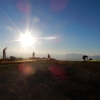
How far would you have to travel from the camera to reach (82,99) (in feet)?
29.2

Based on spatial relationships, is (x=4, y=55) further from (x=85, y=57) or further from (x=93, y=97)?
(x=93, y=97)

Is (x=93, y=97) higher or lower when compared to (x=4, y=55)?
lower

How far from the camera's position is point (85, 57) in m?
45.4

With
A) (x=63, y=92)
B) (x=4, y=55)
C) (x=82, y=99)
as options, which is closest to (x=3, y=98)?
(x=63, y=92)

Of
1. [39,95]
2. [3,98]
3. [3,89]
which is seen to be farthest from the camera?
[3,89]

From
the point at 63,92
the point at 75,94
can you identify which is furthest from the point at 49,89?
the point at 75,94

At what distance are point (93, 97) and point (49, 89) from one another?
3.10 m

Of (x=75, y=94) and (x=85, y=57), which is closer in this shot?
(x=75, y=94)

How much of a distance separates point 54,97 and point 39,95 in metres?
0.95

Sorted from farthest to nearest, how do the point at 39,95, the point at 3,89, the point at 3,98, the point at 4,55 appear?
the point at 4,55 < the point at 3,89 < the point at 39,95 < the point at 3,98

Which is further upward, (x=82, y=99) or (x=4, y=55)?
(x=4, y=55)

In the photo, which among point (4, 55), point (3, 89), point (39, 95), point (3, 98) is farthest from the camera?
point (4, 55)

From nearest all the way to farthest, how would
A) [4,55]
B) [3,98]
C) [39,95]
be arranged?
[3,98], [39,95], [4,55]

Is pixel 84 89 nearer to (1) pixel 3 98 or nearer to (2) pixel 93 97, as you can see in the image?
(2) pixel 93 97
